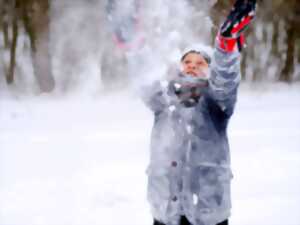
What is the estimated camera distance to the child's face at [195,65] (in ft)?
6.93

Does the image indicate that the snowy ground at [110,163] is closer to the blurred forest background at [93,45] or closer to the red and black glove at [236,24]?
the blurred forest background at [93,45]

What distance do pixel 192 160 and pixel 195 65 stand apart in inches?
13.8

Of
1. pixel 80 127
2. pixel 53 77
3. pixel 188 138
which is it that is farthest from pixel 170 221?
pixel 53 77

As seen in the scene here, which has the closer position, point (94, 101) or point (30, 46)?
point (94, 101)

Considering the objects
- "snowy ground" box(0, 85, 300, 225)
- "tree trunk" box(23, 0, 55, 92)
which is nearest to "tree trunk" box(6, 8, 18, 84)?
"tree trunk" box(23, 0, 55, 92)

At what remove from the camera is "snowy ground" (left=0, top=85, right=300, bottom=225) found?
13.3 ft

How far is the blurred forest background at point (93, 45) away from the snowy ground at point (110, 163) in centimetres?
160

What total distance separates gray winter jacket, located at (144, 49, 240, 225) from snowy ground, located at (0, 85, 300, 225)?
167 cm

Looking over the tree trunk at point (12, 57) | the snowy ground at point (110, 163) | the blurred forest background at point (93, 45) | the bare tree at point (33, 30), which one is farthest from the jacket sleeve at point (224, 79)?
the tree trunk at point (12, 57)

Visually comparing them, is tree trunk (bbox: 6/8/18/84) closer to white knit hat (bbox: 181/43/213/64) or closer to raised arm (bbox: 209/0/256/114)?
white knit hat (bbox: 181/43/213/64)

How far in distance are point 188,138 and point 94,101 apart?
6.20 metres

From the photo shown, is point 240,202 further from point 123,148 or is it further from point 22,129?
point 22,129

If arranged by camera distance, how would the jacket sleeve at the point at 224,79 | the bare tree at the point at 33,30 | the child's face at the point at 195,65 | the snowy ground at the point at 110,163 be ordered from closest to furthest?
the jacket sleeve at the point at 224,79 → the child's face at the point at 195,65 → the snowy ground at the point at 110,163 → the bare tree at the point at 33,30

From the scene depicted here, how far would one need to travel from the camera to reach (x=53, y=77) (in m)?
9.62
